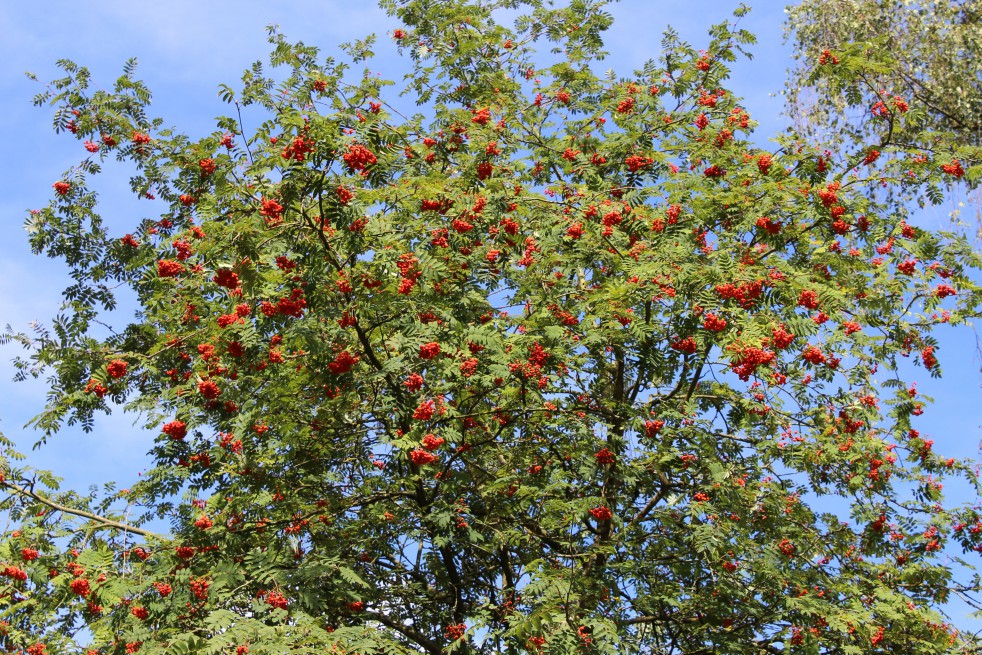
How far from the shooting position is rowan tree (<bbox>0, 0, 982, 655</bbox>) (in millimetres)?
8867

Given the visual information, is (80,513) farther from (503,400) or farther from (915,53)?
(915,53)

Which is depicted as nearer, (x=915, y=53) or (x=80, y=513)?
(x=80, y=513)

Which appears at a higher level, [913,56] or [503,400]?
[913,56]

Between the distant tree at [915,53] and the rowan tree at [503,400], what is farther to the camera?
the distant tree at [915,53]

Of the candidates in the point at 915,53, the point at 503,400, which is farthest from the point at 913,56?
the point at 503,400

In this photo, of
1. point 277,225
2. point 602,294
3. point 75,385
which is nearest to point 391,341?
point 277,225

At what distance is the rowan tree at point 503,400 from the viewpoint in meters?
8.87

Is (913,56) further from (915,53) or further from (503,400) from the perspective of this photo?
(503,400)

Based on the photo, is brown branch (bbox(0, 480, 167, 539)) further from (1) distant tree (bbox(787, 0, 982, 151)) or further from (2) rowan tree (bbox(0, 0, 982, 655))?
(1) distant tree (bbox(787, 0, 982, 151))

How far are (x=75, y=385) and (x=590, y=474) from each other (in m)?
6.57

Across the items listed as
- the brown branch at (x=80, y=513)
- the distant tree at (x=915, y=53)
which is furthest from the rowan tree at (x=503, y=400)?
the distant tree at (x=915, y=53)

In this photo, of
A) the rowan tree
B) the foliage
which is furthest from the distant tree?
the rowan tree

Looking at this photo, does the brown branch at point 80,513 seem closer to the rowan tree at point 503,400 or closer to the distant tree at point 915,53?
the rowan tree at point 503,400

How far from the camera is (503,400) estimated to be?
1004 centimetres
